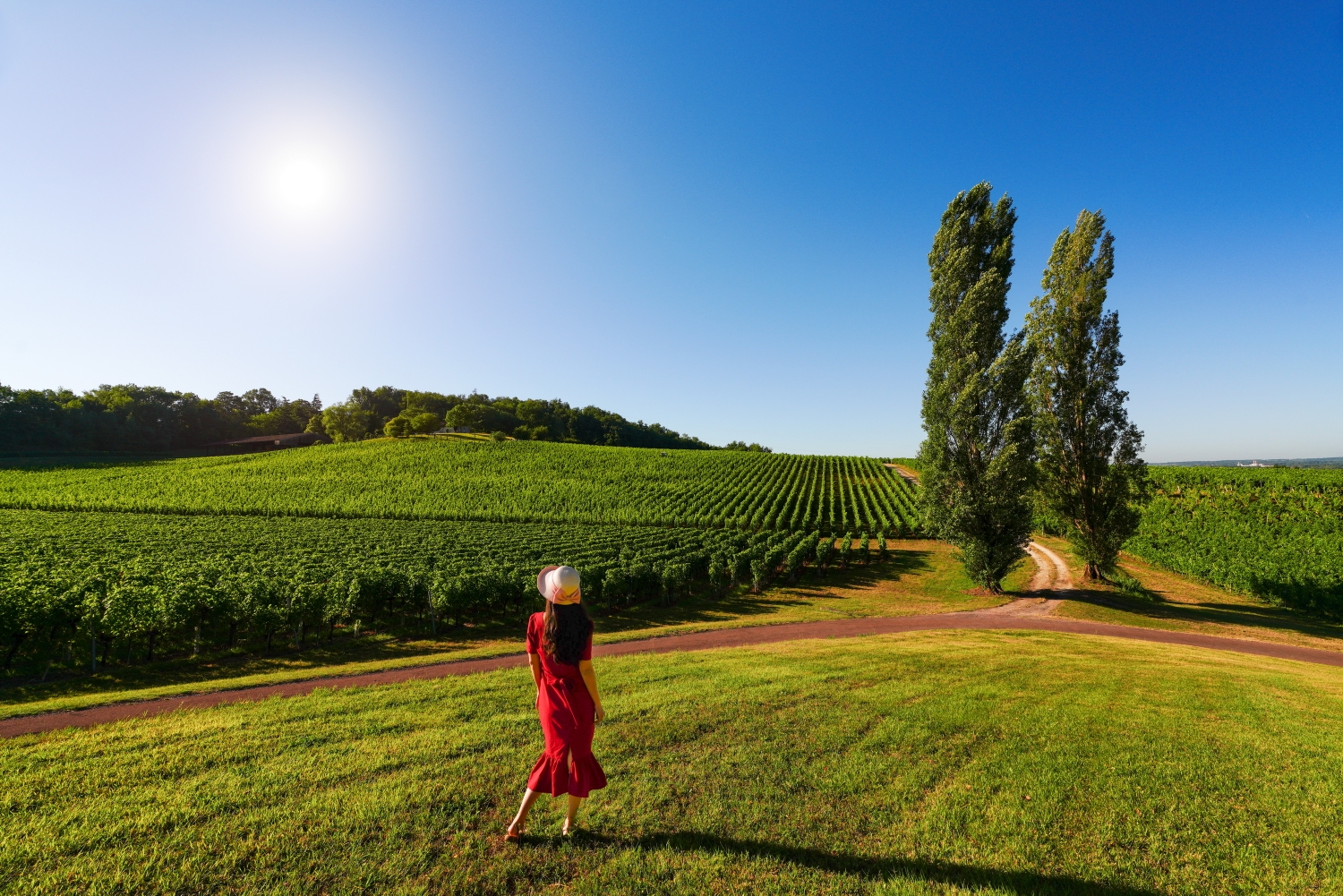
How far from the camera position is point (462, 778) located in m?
5.59

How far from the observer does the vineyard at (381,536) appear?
617 inches

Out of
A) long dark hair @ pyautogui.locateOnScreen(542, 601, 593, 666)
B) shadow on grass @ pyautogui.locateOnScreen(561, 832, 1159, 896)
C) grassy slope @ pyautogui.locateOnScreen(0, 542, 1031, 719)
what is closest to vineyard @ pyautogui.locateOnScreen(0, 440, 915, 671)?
grassy slope @ pyautogui.locateOnScreen(0, 542, 1031, 719)

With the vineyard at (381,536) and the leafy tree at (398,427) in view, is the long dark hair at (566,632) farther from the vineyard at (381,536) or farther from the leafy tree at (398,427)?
the leafy tree at (398,427)

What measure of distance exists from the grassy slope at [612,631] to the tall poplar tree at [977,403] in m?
3.76

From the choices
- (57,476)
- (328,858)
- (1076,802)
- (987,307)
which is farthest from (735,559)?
(57,476)

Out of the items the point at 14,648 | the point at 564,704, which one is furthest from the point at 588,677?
the point at 14,648

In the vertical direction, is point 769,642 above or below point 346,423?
below

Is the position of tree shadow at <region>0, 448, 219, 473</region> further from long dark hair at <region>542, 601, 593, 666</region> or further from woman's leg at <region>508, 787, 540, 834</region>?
long dark hair at <region>542, 601, 593, 666</region>

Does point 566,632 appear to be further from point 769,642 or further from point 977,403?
point 977,403

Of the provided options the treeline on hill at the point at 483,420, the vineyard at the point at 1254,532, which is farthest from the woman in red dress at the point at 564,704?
the treeline on hill at the point at 483,420

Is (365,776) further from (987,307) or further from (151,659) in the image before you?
(987,307)

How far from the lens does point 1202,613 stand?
21.4 metres

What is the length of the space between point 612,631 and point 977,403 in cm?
1917

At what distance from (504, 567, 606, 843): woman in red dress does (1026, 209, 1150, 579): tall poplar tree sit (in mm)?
25936
